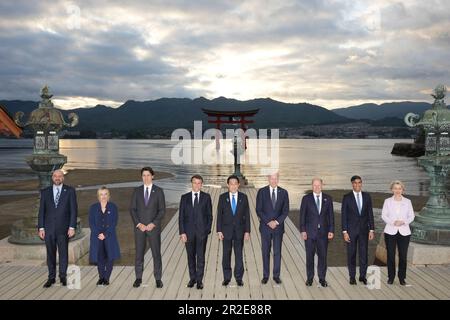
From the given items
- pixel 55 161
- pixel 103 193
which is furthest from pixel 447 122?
pixel 55 161

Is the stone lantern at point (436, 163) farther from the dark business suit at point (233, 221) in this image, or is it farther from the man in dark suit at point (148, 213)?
the man in dark suit at point (148, 213)

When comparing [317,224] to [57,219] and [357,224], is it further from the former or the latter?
[57,219]

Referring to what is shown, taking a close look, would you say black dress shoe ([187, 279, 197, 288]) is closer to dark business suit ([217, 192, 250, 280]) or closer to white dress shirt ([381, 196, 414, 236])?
dark business suit ([217, 192, 250, 280])

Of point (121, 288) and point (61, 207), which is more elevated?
point (61, 207)

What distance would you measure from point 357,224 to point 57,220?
5029 mm

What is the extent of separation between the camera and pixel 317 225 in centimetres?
655

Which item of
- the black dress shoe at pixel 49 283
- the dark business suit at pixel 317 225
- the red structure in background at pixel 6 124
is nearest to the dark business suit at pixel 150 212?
the black dress shoe at pixel 49 283

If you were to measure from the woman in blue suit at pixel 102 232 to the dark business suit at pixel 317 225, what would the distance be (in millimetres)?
3176

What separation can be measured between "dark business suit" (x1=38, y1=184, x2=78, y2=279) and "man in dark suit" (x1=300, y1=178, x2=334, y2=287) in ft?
12.7

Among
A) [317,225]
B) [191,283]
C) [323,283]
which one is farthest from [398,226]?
[191,283]

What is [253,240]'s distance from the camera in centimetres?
1005

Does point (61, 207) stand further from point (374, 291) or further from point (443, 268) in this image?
point (443, 268)

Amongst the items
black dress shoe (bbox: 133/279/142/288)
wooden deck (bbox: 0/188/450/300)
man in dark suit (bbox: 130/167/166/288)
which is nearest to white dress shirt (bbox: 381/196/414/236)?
wooden deck (bbox: 0/188/450/300)
